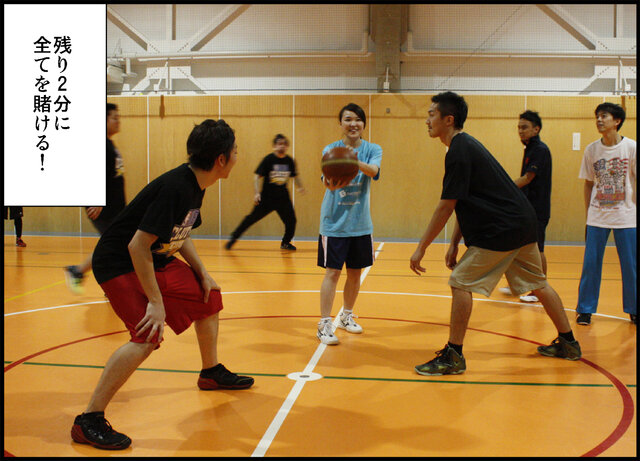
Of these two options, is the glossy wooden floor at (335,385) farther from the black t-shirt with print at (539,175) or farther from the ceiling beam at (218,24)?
the ceiling beam at (218,24)

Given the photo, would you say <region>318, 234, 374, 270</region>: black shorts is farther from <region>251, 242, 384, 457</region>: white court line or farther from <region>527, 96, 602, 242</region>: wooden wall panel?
<region>527, 96, 602, 242</region>: wooden wall panel

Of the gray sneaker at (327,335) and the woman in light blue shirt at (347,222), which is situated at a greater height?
the woman in light blue shirt at (347,222)

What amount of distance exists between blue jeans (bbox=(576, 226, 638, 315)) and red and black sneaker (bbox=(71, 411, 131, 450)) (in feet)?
13.5

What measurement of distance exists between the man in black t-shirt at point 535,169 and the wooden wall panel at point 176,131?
807 cm

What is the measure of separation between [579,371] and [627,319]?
191 centimetres

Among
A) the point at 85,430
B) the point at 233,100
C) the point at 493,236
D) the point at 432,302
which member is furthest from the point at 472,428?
the point at 233,100

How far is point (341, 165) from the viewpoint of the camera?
4.32 meters

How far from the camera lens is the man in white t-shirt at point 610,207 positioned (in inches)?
207

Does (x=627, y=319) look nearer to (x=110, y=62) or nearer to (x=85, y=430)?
(x=85, y=430)

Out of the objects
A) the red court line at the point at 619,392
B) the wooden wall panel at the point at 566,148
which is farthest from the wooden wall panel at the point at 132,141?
the red court line at the point at 619,392

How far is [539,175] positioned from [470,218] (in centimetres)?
272

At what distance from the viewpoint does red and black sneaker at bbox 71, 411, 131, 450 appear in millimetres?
2797

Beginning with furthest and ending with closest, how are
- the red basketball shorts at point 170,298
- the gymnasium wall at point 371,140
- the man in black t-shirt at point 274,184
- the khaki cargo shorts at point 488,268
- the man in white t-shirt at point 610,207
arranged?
the gymnasium wall at point 371,140
the man in black t-shirt at point 274,184
the man in white t-shirt at point 610,207
the khaki cargo shorts at point 488,268
the red basketball shorts at point 170,298

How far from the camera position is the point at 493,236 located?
12.8ft
